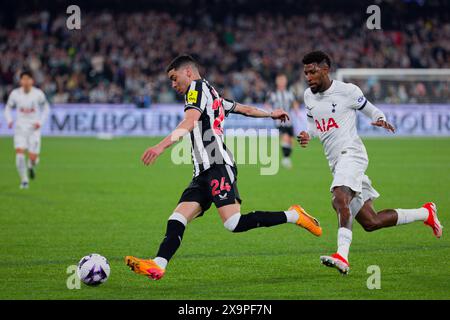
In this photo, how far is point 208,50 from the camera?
129ft

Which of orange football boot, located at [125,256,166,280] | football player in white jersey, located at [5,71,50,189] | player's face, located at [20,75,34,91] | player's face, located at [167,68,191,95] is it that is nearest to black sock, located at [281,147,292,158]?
football player in white jersey, located at [5,71,50,189]

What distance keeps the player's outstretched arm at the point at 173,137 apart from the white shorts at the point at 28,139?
10.8 metres

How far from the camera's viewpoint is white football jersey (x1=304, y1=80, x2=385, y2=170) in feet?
29.9

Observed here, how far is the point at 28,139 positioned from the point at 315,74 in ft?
35.6

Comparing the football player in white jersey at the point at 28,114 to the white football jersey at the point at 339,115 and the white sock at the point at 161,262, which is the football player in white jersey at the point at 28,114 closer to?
the white football jersey at the point at 339,115

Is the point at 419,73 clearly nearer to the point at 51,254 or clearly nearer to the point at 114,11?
the point at 114,11

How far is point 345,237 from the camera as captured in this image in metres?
8.63

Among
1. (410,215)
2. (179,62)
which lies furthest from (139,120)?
(179,62)

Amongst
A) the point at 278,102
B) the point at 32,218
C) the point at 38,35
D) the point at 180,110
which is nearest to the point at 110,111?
the point at 180,110

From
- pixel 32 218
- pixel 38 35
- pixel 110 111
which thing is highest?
pixel 38 35

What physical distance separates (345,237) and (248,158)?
1852cm

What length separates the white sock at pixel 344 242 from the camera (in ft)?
27.9

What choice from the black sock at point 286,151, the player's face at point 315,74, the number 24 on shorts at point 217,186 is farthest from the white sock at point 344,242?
the black sock at point 286,151

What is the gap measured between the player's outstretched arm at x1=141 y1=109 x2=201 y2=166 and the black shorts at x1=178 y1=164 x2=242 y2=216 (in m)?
0.64
